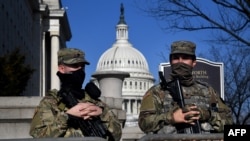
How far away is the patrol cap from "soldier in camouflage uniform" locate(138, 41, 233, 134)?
0.56 meters

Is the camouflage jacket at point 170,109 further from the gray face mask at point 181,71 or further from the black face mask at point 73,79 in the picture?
the black face mask at point 73,79

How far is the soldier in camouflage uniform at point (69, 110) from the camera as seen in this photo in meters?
5.59

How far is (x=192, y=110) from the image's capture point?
569 centimetres

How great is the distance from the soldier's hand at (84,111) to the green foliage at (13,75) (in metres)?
19.1

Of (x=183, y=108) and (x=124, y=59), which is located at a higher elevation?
(x=124, y=59)

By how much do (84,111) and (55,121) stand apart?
0.90 ft

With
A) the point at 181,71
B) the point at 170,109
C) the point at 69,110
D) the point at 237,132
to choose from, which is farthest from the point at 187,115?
the point at 237,132

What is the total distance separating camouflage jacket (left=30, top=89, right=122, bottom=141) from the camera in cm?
567

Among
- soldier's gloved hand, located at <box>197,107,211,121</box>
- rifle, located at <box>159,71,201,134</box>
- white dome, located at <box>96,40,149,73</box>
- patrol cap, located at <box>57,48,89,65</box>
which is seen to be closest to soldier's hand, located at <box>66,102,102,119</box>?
patrol cap, located at <box>57,48,89,65</box>

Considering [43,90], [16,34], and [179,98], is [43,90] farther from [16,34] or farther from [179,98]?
[179,98]

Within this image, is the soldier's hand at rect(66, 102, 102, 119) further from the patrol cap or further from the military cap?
the military cap

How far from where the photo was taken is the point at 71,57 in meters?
5.91

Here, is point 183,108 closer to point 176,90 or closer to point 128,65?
point 176,90

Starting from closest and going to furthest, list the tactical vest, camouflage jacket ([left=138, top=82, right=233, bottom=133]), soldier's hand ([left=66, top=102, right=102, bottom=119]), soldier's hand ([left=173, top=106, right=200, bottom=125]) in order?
soldier's hand ([left=66, top=102, right=102, bottom=119]) → soldier's hand ([left=173, top=106, right=200, bottom=125]) → camouflage jacket ([left=138, top=82, right=233, bottom=133]) → the tactical vest
